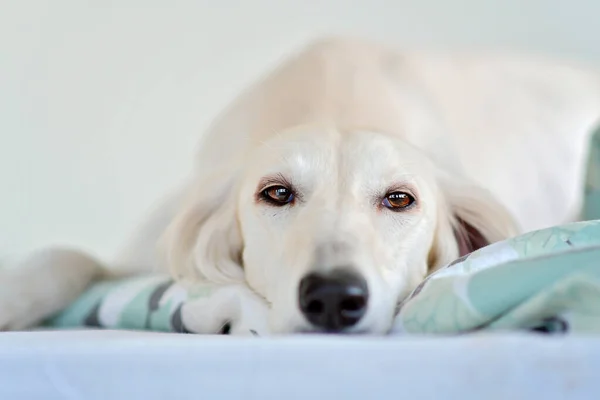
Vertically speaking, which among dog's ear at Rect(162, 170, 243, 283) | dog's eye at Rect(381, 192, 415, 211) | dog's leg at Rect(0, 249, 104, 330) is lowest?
dog's leg at Rect(0, 249, 104, 330)

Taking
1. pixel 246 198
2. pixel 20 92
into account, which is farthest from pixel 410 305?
pixel 20 92

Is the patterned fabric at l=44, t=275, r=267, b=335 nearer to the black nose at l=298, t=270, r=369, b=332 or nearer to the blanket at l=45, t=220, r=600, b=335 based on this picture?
the blanket at l=45, t=220, r=600, b=335

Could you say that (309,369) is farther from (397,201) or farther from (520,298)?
(397,201)

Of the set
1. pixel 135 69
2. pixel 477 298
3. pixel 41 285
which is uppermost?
pixel 135 69

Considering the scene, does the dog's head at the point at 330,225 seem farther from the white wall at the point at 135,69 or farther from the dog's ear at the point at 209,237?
the white wall at the point at 135,69

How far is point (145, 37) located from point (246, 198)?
1431mm

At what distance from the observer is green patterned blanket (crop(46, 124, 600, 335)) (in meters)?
0.68

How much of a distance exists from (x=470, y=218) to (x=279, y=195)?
1.38 feet

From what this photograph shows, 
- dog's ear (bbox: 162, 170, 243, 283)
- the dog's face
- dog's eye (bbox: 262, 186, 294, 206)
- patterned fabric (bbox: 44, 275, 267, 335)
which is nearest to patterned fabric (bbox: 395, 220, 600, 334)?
the dog's face

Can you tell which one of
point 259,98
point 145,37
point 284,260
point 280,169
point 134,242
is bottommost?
point 134,242

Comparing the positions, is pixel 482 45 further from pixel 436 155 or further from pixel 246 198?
pixel 246 198

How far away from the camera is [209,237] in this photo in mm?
1456

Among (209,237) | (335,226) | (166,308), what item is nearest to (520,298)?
(335,226)

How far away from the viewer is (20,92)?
2373 mm
